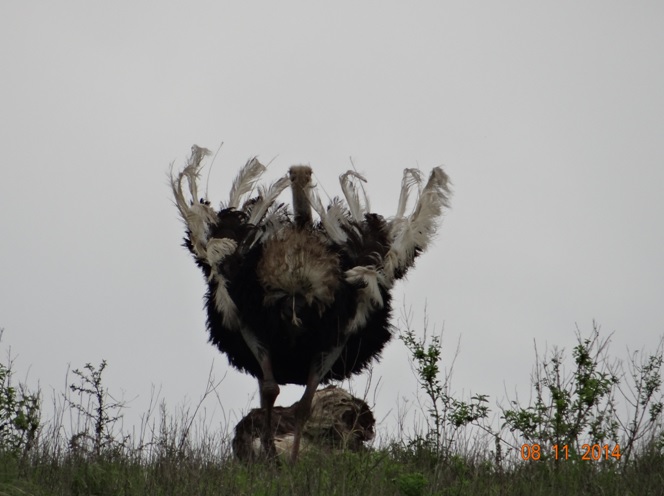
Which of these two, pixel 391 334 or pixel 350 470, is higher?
pixel 391 334

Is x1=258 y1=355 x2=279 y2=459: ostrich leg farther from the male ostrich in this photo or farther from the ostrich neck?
the ostrich neck

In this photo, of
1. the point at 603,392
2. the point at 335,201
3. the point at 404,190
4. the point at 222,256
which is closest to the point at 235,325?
the point at 222,256

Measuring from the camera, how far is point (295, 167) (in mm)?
11891

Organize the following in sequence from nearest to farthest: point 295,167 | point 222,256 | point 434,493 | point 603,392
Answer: point 434,493
point 603,392
point 222,256
point 295,167

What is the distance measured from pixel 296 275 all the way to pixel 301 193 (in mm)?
1761

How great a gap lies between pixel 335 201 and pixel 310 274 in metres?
1.22

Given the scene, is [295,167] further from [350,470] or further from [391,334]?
[350,470]

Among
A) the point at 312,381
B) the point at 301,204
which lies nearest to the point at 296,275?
the point at 312,381

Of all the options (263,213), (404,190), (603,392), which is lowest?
(603,392)

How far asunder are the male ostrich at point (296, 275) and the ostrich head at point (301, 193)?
0.06 metres

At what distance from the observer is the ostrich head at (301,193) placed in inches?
456
